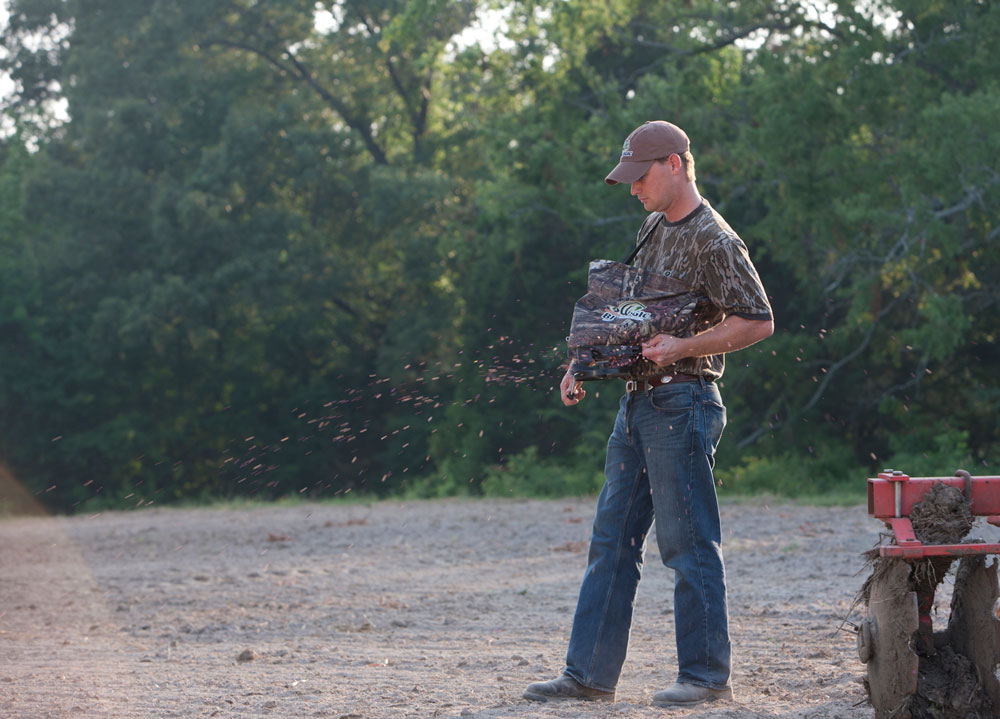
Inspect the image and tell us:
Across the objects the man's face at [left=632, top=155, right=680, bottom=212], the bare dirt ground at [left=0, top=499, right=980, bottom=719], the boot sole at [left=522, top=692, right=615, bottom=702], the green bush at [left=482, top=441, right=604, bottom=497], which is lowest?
the green bush at [left=482, top=441, right=604, bottom=497]

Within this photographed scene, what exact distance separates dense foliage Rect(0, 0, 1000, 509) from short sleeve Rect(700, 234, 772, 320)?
11.0 meters

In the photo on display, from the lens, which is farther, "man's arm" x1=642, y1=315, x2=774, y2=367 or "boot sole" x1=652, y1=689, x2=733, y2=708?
"boot sole" x1=652, y1=689, x2=733, y2=708

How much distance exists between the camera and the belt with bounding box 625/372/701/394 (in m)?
4.43

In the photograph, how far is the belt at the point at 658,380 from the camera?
4.43 metres

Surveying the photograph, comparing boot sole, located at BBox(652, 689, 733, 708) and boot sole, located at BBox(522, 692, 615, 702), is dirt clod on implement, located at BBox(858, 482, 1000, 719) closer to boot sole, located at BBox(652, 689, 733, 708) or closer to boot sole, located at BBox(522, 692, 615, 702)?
boot sole, located at BBox(652, 689, 733, 708)

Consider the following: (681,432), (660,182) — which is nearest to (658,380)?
(681,432)

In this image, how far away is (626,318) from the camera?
4355 mm

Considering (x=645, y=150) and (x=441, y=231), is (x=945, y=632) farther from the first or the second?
(x=441, y=231)

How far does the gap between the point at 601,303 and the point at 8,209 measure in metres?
31.1

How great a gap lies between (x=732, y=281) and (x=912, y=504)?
96 cm

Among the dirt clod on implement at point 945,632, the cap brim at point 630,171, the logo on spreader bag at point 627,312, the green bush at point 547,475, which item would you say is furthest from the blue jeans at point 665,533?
the green bush at point 547,475

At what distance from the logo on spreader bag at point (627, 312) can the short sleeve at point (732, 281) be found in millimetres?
243

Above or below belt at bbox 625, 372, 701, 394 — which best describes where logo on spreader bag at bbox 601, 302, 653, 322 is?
above

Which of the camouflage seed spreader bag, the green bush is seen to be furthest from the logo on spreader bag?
the green bush
